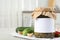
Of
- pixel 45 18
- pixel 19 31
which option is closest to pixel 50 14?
pixel 45 18

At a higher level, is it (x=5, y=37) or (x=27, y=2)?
(x=27, y=2)

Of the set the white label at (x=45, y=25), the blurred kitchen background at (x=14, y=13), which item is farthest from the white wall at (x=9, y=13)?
the white label at (x=45, y=25)

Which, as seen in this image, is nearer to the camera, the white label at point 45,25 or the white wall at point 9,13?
the white label at point 45,25

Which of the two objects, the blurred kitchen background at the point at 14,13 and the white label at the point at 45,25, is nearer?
the white label at the point at 45,25

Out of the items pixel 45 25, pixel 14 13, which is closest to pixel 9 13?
pixel 14 13

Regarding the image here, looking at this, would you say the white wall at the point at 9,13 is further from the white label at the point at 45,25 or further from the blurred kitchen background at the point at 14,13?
the white label at the point at 45,25

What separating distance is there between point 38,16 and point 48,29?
0.08 metres

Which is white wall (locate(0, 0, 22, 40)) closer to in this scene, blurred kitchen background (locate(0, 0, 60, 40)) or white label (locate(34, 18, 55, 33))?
blurred kitchen background (locate(0, 0, 60, 40))

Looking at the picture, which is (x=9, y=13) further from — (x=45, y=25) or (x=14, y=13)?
(x=45, y=25)

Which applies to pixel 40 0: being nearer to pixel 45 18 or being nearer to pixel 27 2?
pixel 27 2

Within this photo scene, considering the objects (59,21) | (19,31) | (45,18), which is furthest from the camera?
(59,21)

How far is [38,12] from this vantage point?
64cm

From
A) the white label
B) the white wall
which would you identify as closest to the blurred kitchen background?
the white wall

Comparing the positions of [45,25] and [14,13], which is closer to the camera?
[45,25]
